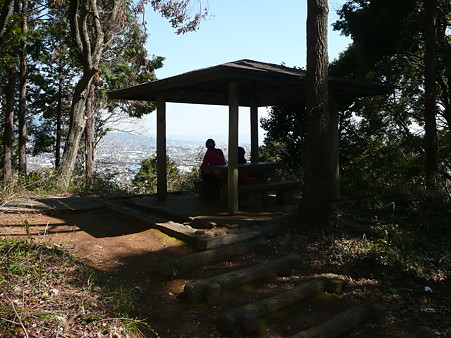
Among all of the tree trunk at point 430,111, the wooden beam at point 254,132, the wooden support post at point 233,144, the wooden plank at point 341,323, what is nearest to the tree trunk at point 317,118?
the wooden support post at point 233,144

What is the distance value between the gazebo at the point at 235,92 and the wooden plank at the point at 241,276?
1968 millimetres

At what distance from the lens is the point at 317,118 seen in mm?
6102

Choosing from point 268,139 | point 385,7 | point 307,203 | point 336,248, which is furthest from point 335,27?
point 336,248

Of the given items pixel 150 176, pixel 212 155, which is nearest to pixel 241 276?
pixel 212 155

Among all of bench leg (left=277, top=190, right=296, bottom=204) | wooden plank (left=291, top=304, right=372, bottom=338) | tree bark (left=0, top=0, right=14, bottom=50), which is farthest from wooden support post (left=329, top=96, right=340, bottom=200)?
tree bark (left=0, top=0, right=14, bottom=50)

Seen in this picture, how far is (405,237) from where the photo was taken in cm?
611

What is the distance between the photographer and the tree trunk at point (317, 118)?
6.11 metres

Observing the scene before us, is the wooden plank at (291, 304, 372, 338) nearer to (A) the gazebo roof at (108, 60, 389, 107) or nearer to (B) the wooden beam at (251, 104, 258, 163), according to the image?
(A) the gazebo roof at (108, 60, 389, 107)

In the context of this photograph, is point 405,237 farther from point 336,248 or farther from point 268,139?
point 268,139

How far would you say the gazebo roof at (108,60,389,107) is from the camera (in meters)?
6.02

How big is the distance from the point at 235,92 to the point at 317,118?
5.14ft

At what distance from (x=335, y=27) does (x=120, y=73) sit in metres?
11.5

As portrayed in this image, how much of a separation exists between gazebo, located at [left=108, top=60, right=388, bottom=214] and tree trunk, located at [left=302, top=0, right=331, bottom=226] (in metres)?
0.63

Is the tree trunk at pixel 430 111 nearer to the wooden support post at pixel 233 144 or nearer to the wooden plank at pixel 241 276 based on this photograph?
the wooden support post at pixel 233 144
